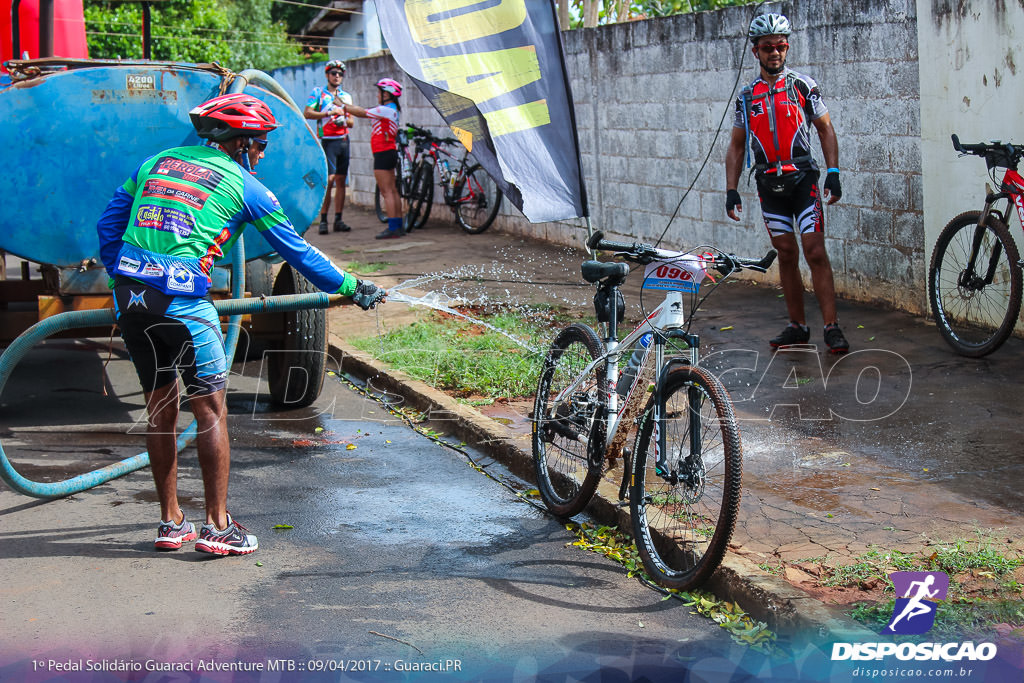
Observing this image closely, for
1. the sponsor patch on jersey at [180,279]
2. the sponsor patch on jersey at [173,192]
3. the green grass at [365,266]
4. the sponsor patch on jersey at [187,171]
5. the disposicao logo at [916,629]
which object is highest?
the sponsor patch on jersey at [187,171]

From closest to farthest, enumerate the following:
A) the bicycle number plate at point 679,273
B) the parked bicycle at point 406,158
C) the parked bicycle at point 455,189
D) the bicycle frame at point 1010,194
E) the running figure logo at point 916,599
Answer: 1. the running figure logo at point 916,599
2. the bicycle number plate at point 679,273
3. the bicycle frame at point 1010,194
4. the parked bicycle at point 455,189
5. the parked bicycle at point 406,158

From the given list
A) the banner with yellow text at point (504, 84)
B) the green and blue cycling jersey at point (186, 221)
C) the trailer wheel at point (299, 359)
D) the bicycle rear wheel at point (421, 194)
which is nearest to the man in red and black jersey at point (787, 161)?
the banner with yellow text at point (504, 84)

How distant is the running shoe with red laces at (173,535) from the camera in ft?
15.8

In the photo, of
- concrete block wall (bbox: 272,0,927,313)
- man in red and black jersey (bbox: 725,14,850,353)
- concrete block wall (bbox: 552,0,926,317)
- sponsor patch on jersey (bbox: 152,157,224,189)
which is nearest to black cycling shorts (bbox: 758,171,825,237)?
man in red and black jersey (bbox: 725,14,850,353)

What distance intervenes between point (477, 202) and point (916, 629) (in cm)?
1109

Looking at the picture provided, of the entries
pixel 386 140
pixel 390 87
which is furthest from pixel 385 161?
pixel 390 87

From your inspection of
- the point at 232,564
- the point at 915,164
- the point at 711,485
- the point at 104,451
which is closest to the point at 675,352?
the point at 711,485

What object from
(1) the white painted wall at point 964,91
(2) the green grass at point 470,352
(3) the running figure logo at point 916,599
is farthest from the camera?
(2) the green grass at point 470,352

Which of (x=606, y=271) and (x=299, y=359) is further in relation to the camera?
(x=299, y=359)

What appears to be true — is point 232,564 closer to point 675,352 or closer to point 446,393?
point 675,352

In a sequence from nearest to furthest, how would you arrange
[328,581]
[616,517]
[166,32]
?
1. [328,581]
2. [616,517]
3. [166,32]

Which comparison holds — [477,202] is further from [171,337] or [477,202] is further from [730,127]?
[171,337]

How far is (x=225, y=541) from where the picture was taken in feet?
15.6

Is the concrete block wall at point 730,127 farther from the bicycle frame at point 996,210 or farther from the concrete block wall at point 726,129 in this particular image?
the bicycle frame at point 996,210
